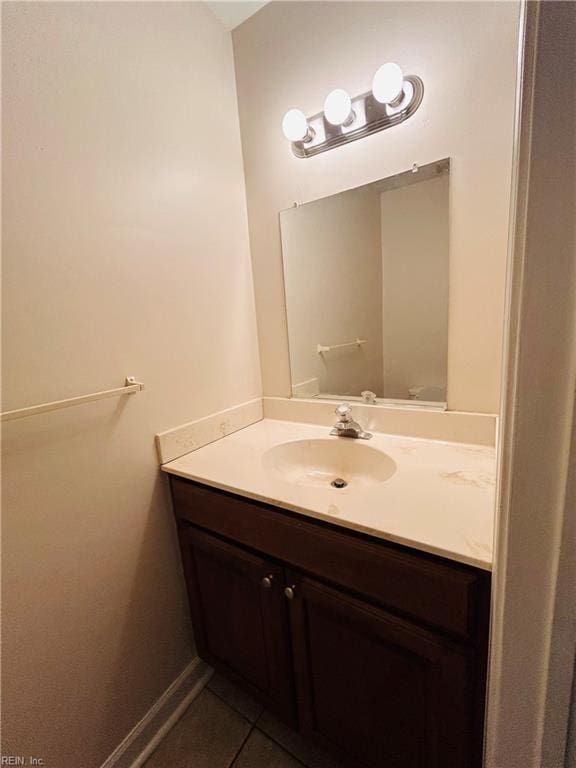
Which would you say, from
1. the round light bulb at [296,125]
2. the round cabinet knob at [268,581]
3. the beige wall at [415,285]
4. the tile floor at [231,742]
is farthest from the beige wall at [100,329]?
the beige wall at [415,285]

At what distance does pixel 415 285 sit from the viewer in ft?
3.62

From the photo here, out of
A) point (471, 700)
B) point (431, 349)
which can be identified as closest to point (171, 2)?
point (431, 349)

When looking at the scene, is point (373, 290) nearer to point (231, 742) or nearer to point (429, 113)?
point (429, 113)

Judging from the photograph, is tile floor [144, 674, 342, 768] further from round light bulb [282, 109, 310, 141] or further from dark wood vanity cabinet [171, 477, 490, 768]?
round light bulb [282, 109, 310, 141]

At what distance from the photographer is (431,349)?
3.61ft

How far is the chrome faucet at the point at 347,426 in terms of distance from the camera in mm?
1170

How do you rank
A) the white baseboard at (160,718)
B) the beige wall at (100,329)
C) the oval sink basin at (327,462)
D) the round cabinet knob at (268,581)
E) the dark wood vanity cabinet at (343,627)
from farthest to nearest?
1. the oval sink basin at (327,462)
2. the white baseboard at (160,718)
3. the round cabinet knob at (268,581)
4. the beige wall at (100,329)
5. the dark wood vanity cabinet at (343,627)

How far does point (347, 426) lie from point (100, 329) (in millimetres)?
845

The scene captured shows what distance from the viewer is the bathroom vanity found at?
2.11 feet

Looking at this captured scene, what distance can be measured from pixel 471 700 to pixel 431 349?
0.88 m

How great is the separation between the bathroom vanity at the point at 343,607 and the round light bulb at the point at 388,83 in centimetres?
107

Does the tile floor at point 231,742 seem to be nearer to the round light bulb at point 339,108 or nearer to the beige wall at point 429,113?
the beige wall at point 429,113

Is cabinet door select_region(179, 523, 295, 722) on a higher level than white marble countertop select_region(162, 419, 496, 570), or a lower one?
lower

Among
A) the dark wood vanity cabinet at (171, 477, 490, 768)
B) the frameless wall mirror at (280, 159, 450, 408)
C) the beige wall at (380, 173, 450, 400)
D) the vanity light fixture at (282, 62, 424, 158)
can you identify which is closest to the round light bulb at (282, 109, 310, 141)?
the vanity light fixture at (282, 62, 424, 158)
